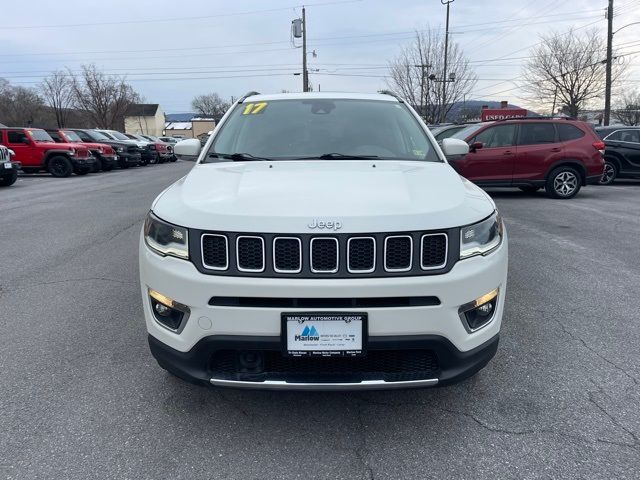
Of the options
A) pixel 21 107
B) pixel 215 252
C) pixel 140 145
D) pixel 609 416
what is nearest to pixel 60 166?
pixel 140 145

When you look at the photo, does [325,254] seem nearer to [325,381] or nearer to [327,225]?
[327,225]

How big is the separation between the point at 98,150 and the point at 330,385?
21919mm

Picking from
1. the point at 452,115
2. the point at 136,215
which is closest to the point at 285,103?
the point at 136,215

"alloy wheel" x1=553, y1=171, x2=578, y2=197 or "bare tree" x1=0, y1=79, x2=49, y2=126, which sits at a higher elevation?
"bare tree" x1=0, y1=79, x2=49, y2=126

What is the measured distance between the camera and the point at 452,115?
3703 cm

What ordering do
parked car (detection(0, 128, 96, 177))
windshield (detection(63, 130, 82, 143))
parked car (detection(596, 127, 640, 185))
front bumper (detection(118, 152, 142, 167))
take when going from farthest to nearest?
front bumper (detection(118, 152, 142, 167)), windshield (detection(63, 130, 82, 143)), parked car (detection(0, 128, 96, 177)), parked car (detection(596, 127, 640, 185))

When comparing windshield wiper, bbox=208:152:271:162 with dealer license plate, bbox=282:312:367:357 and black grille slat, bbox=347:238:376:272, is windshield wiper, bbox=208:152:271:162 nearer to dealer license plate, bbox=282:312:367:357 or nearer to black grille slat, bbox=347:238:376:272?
black grille slat, bbox=347:238:376:272

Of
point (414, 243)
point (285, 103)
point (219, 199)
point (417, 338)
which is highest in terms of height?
point (285, 103)

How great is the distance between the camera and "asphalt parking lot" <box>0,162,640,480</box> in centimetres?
232

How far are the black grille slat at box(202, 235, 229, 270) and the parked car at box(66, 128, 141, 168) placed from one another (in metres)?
23.6

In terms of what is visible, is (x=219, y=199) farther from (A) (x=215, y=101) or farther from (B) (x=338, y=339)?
(A) (x=215, y=101)

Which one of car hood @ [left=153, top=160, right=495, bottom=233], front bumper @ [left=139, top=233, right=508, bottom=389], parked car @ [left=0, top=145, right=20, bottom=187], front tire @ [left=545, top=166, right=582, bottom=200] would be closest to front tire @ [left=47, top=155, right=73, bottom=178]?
parked car @ [left=0, top=145, right=20, bottom=187]

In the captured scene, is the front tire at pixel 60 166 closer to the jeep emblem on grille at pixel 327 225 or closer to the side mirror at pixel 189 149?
the side mirror at pixel 189 149

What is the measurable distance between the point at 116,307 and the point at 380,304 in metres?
3.01
